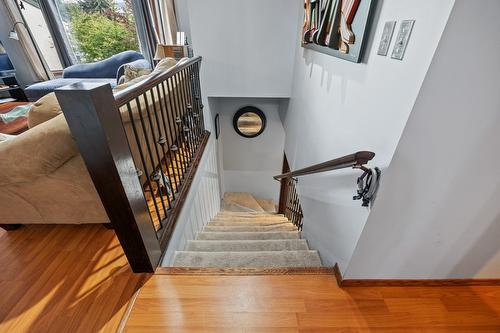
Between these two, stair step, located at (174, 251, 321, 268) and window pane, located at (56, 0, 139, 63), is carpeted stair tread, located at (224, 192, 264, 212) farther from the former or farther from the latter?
window pane, located at (56, 0, 139, 63)

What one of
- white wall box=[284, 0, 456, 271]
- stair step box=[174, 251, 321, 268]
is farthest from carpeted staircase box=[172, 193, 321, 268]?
white wall box=[284, 0, 456, 271]

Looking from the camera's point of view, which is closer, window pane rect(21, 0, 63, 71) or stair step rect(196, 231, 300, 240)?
stair step rect(196, 231, 300, 240)

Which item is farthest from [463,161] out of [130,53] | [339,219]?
[130,53]

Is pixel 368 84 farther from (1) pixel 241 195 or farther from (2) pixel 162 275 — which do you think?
(1) pixel 241 195

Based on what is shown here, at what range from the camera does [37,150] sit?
108cm

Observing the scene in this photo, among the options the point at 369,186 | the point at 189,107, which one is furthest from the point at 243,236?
the point at 369,186

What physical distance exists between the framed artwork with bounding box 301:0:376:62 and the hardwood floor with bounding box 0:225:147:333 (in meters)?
1.73

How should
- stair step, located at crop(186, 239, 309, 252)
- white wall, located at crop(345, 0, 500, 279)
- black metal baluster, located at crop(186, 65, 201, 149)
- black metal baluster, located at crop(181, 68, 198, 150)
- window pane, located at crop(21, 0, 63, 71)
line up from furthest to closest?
1. window pane, located at crop(21, 0, 63, 71)
2. black metal baluster, located at crop(186, 65, 201, 149)
3. black metal baluster, located at crop(181, 68, 198, 150)
4. stair step, located at crop(186, 239, 309, 252)
5. white wall, located at crop(345, 0, 500, 279)

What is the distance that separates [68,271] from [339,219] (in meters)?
1.66

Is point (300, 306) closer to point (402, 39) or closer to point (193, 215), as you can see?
point (402, 39)

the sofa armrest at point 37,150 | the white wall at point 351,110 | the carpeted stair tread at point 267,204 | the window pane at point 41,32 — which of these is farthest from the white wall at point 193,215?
the window pane at point 41,32

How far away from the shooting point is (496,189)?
2.96ft

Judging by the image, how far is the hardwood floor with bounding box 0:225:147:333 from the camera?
106cm

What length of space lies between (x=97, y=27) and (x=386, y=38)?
6.32 metres
